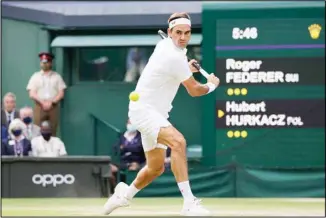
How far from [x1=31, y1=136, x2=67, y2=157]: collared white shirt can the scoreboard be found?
2.45m

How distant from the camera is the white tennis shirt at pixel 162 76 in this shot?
368 inches

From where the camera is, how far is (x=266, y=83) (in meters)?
16.6

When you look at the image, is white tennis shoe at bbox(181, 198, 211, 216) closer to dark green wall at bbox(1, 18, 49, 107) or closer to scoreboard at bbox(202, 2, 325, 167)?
scoreboard at bbox(202, 2, 325, 167)

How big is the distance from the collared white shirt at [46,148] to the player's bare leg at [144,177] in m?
6.50

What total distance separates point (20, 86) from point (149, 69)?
9.52 metres

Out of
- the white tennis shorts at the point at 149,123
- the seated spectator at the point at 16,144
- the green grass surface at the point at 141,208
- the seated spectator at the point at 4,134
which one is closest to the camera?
the white tennis shorts at the point at 149,123

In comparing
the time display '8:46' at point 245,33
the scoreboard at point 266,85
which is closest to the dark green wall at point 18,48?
the scoreboard at point 266,85

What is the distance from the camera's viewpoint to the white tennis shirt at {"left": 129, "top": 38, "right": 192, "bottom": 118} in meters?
9.36

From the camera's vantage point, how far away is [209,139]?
1680 centimetres

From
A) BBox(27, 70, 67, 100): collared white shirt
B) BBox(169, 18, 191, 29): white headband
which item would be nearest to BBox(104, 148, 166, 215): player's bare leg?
BBox(169, 18, 191, 29): white headband

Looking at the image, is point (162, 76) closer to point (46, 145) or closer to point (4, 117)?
point (46, 145)

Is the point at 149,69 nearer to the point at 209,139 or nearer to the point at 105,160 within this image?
the point at 105,160

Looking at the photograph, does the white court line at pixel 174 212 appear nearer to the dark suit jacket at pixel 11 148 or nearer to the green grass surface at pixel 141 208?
the green grass surface at pixel 141 208

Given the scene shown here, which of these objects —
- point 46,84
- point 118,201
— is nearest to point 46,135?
point 46,84
